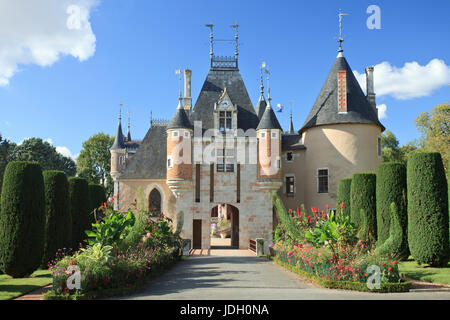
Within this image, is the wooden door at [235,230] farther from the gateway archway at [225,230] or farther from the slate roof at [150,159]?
the slate roof at [150,159]

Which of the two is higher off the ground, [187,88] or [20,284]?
[187,88]

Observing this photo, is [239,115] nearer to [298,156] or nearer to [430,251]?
[298,156]

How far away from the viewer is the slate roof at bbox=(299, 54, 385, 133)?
1041 inches

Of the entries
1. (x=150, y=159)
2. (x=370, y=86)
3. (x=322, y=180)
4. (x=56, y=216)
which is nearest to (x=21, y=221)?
(x=56, y=216)

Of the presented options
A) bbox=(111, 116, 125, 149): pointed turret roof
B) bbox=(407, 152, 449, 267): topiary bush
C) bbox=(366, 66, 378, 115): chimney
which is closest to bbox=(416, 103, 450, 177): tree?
bbox=(366, 66, 378, 115): chimney

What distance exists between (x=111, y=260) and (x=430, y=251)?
11.4m

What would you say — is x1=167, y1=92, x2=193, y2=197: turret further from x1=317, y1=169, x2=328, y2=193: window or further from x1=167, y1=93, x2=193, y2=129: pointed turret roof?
x1=317, y1=169, x2=328, y2=193: window

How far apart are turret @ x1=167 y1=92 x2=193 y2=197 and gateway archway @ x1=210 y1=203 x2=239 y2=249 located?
5666 mm

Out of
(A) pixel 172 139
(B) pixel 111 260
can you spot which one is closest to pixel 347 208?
(A) pixel 172 139

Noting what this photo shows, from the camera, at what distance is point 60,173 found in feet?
54.0

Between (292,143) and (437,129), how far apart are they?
55.6ft

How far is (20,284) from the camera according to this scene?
12.2m

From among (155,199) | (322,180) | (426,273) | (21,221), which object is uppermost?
(322,180)

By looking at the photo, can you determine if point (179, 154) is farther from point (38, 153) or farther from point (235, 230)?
point (38, 153)
